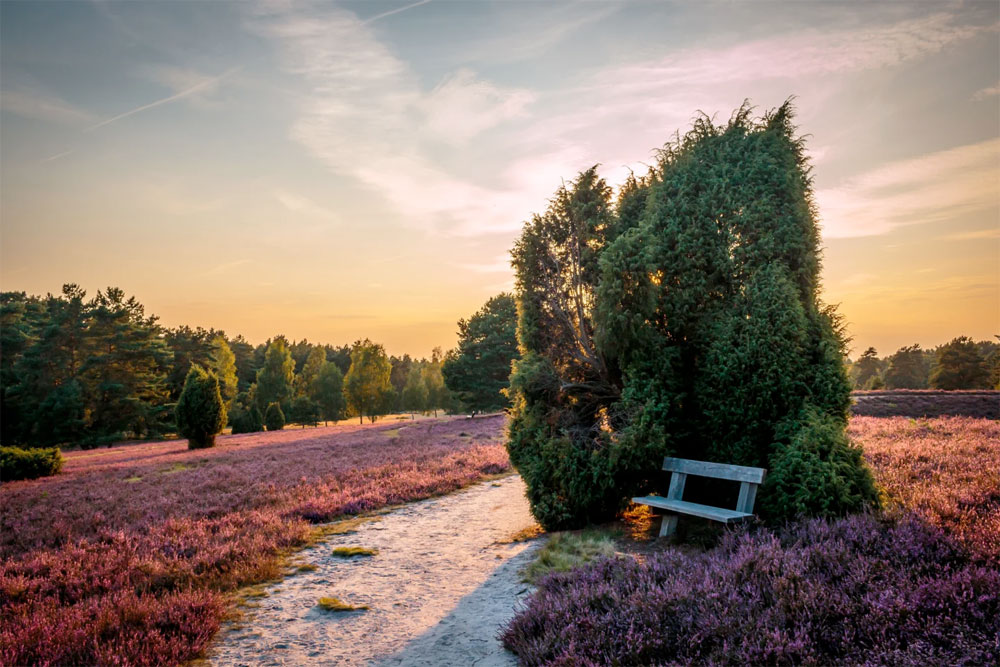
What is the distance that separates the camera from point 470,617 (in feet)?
18.7

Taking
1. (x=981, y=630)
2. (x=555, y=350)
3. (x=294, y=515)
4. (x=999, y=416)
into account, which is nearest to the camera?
(x=981, y=630)

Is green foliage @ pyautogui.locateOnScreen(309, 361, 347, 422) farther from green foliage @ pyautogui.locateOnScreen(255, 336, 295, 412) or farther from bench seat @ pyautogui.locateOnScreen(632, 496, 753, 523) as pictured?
bench seat @ pyautogui.locateOnScreen(632, 496, 753, 523)

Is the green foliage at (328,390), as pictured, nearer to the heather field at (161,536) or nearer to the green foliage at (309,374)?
the green foliage at (309,374)

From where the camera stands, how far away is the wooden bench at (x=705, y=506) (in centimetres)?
667

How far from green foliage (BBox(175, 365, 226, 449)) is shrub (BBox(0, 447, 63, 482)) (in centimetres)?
861

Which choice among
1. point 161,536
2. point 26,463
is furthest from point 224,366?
point 161,536

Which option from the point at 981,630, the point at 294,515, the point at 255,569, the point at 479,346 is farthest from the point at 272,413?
the point at 981,630

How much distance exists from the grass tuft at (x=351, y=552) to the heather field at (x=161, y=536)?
0.90m

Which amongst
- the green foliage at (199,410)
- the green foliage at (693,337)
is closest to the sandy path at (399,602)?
the green foliage at (693,337)

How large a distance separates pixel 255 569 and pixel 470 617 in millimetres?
3604

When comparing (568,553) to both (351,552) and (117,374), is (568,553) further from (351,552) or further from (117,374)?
(117,374)

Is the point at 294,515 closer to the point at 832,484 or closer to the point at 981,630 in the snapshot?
the point at 832,484

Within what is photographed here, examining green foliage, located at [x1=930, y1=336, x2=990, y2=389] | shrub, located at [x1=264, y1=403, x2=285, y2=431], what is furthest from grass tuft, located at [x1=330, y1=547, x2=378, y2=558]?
green foliage, located at [x1=930, y1=336, x2=990, y2=389]

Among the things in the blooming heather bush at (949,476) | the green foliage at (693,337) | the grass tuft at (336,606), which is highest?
the green foliage at (693,337)
